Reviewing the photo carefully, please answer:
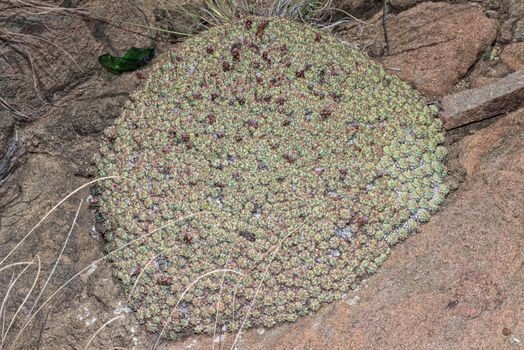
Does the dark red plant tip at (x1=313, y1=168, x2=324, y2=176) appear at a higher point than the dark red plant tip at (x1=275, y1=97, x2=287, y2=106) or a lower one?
lower

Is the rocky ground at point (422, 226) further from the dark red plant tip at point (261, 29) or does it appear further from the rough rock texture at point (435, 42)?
the dark red plant tip at point (261, 29)

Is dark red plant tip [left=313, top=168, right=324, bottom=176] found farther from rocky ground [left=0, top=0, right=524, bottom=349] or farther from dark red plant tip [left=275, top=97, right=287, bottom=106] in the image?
rocky ground [left=0, top=0, right=524, bottom=349]

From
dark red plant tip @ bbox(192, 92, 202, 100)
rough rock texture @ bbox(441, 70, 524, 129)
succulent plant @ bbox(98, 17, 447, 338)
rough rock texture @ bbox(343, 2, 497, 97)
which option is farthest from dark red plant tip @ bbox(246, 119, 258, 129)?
rough rock texture @ bbox(441, 70, 524, 129)

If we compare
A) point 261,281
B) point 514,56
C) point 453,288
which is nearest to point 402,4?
point 514,56

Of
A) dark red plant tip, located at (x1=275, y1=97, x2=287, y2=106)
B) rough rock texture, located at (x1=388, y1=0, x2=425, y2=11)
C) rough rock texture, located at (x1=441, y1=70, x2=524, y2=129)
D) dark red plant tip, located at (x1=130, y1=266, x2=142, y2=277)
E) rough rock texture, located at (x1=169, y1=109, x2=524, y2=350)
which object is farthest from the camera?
rough rock texture, located at (x1=388, y1=0, x2=425, y2=11)

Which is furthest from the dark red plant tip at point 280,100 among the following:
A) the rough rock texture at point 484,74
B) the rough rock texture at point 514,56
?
the rough rock texture at point 514,56

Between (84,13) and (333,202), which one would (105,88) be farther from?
(333,202)

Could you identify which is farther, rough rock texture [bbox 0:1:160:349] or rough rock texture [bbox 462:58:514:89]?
rough rock texture [bbox 462:58:514:89]
